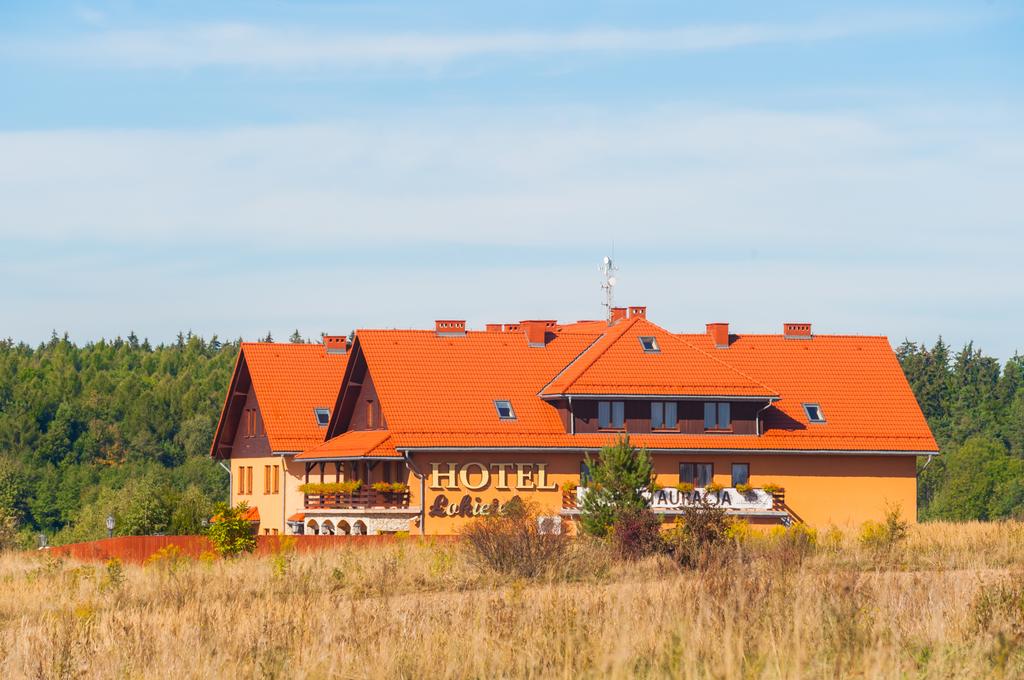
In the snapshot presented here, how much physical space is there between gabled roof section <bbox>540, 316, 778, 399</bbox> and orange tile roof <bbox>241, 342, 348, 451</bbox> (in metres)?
8.93

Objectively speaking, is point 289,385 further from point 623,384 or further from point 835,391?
point 835,391

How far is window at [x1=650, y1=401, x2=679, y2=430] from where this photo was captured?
154ft

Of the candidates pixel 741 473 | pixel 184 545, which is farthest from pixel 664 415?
pixel 184 545

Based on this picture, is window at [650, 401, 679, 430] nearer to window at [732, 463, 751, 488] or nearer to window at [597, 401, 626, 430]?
window at [597, 401, 626, 430]

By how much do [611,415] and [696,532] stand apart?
19.0 meters

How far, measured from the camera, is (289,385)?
53.5 meters

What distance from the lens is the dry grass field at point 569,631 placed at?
14.1 m

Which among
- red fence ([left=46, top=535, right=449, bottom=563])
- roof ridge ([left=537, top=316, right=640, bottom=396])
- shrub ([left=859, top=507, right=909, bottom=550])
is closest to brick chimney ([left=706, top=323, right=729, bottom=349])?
roof ridge ([left=537, top=316, right=640, bottom=396])

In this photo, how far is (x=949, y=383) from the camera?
378 ft

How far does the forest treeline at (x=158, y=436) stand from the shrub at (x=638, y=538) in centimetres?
5725

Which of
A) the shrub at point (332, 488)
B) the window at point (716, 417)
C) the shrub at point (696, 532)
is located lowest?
the shrub at point (696, 532)

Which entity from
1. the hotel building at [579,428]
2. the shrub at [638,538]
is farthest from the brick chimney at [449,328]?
the shrub at [638,538]

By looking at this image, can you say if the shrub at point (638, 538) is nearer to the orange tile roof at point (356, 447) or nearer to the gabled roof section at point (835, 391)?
the orange tile roof at point (356, 447)

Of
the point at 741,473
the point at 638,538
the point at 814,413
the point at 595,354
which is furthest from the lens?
the point at 814,413
